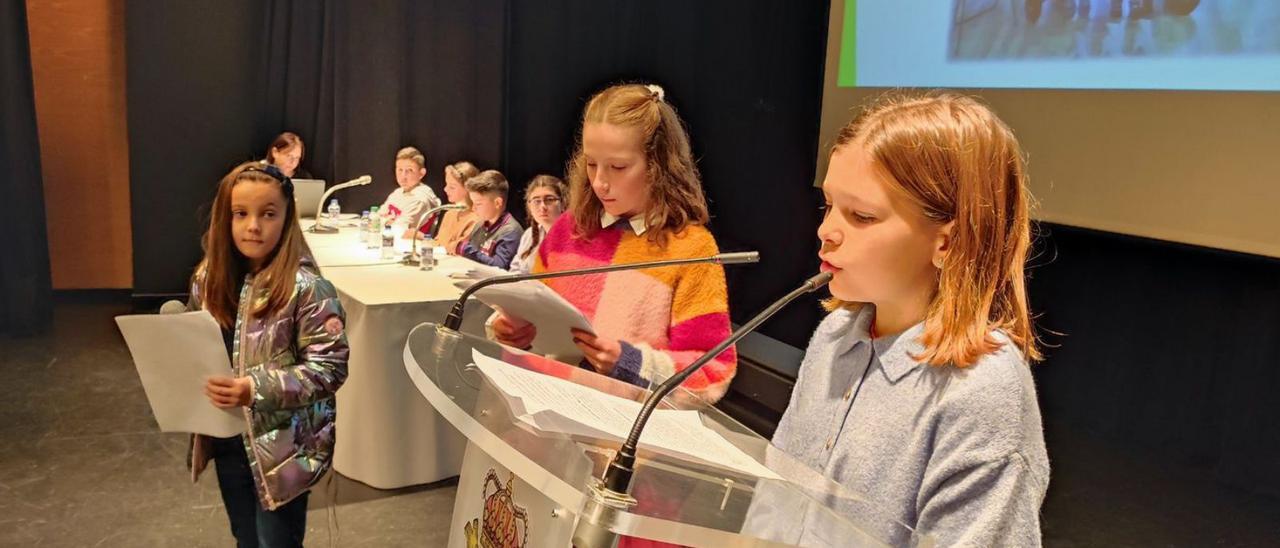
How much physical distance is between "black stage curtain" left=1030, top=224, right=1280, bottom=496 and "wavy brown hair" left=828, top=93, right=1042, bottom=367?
2.35 meters

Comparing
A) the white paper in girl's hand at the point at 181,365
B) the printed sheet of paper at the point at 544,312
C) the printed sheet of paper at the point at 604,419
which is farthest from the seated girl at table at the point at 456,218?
the printed sheet of paper at the point at 604,419

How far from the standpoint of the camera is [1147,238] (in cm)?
295

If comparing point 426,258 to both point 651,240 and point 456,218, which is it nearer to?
point 456,218

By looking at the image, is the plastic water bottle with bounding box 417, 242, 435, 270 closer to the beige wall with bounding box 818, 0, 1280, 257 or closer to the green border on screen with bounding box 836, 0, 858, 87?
the beige wall with bounding box 818, 0, 1280, 257

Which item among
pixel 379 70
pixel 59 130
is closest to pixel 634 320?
pixel 379 70

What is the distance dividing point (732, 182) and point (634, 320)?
3657 millimetres

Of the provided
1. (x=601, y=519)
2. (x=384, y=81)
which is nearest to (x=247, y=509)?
(x=601, y=519)

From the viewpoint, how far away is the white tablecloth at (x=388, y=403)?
9.54 feet

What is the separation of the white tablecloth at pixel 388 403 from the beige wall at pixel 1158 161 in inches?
67.4

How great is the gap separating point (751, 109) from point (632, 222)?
12.1 feet

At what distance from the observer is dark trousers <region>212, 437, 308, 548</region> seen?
1.81 m

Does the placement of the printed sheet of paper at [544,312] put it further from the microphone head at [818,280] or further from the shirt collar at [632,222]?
the microphone head at [818,280]

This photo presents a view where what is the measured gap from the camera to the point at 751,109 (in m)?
5.10

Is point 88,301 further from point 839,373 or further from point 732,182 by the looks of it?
point 839,373
